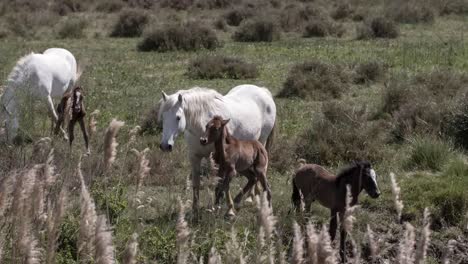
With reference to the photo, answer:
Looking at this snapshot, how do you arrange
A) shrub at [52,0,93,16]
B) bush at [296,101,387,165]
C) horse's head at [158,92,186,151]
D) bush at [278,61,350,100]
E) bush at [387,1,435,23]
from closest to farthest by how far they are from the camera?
1. horse's head at [158,92,186,151]
2. bush at [296,101,387,165]
3. bush at [278,61,350,100]
4. bush at [387,1,435,23]
5. shrub at [52,0,93,16]

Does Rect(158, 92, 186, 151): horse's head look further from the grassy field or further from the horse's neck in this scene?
the grassy field

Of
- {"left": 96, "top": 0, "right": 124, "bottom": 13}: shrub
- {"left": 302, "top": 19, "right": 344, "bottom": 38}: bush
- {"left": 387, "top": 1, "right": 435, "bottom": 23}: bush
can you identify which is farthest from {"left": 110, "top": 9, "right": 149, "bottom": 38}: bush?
{"left": 387, "top": 1, "right": 435, "bottom": 23}: bush

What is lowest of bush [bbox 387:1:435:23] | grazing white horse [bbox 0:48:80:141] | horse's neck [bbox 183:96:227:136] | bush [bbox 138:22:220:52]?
bush [bbox 387:1:435:23]

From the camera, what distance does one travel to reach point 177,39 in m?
21.3

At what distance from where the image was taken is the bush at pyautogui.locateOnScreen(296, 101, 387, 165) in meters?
9.68

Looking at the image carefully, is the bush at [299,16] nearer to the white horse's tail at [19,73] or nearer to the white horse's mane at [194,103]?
the white horse's tail at [19,73]

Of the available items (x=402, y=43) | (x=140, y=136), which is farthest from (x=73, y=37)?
(x=140, y=136)

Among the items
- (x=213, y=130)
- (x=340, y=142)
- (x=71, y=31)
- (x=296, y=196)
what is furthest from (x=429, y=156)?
(x=71, y=31)

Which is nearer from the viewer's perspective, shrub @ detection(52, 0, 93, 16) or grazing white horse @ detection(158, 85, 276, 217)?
grazing white horse @ detection(158, 85, 276, 217)

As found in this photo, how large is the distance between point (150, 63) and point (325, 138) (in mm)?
9408

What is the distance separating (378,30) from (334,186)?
1772 centimetres

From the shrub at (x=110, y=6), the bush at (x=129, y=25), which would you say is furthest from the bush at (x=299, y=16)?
the shrub at (x=110, y=6)

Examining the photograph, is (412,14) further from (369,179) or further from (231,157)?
(369,179)

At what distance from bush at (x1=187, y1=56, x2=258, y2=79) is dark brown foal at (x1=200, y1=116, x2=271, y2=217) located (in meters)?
8.80
